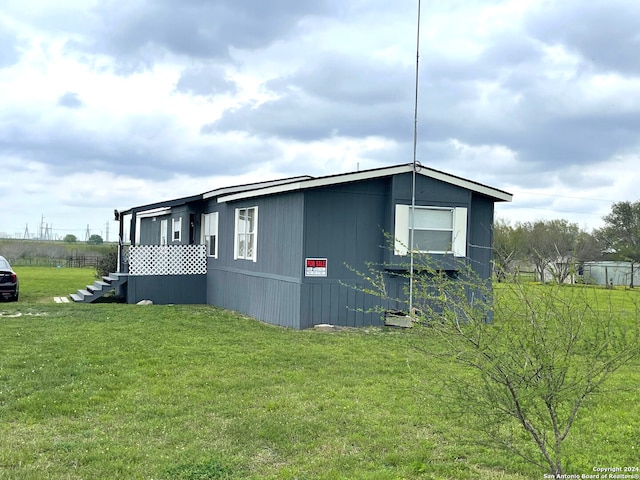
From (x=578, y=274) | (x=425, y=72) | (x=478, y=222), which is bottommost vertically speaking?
(x=578, y=274)

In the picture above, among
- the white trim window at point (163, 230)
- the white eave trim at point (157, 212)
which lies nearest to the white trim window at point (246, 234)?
the white eave trim at point (157, 212)

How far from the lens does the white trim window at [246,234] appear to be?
43.7 ft

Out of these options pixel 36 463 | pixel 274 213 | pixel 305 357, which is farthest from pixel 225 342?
pixel 36 463

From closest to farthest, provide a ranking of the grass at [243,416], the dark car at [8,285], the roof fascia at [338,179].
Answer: the grass at [243,416] < the roof fascia at [338,179] < the dark car at [8,285]

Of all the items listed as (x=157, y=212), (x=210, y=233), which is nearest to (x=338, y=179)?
(x=210, y=233)

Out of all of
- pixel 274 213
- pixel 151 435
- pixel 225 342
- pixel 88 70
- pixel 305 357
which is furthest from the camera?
pixel 88 70

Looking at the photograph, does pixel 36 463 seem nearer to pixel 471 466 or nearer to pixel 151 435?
pixel 151 435

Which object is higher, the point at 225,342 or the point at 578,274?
the point at 578,274

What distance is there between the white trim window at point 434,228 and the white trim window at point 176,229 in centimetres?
885

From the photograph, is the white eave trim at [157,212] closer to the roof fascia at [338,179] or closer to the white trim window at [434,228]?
the roof fascia at [338,179]

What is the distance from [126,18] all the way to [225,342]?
6.26 meters

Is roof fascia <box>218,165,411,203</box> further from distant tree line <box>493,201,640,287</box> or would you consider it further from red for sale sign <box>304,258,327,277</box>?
distant tree line <box>493,201,640,287</box>

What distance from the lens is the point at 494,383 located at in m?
3.45

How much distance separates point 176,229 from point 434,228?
384 inches
